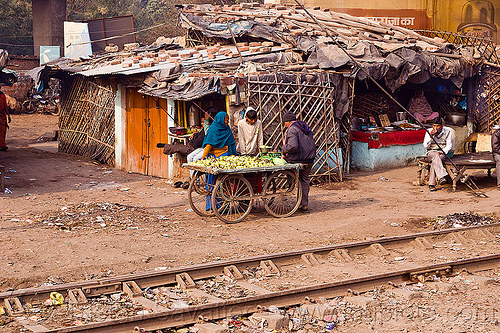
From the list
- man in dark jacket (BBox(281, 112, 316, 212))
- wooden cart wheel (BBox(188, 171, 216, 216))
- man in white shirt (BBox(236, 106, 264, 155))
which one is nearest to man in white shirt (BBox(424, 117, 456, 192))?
man in dark jacket (BBox(281, 112, 316, 212))

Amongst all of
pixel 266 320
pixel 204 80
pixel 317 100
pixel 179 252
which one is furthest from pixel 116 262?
pixel 317 100

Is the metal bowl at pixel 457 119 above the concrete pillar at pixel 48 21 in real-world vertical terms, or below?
below

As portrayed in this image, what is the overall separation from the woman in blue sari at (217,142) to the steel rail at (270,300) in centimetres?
419

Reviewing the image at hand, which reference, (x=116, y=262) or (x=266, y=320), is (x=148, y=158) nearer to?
(x=116, y=262)

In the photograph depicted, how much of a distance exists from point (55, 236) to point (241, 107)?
562 cm

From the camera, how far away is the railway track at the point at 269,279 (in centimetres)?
597

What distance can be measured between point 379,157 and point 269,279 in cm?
980

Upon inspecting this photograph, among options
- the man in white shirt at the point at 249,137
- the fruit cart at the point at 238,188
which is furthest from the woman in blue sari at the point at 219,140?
the fruit cart at the point at 238,188

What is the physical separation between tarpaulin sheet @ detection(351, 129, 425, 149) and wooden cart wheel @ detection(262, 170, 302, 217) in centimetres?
531

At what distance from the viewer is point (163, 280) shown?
7086 mm

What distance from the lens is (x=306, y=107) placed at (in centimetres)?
1445

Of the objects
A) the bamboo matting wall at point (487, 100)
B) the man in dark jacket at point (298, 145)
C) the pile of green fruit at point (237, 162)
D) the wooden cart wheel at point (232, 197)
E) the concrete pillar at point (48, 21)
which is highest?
the concrete pillar at point (48, 21)

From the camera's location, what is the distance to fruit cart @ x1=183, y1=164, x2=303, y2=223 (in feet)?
33.6

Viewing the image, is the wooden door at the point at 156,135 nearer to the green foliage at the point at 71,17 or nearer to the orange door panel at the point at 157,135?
the orange door panel at the point at 157,135
